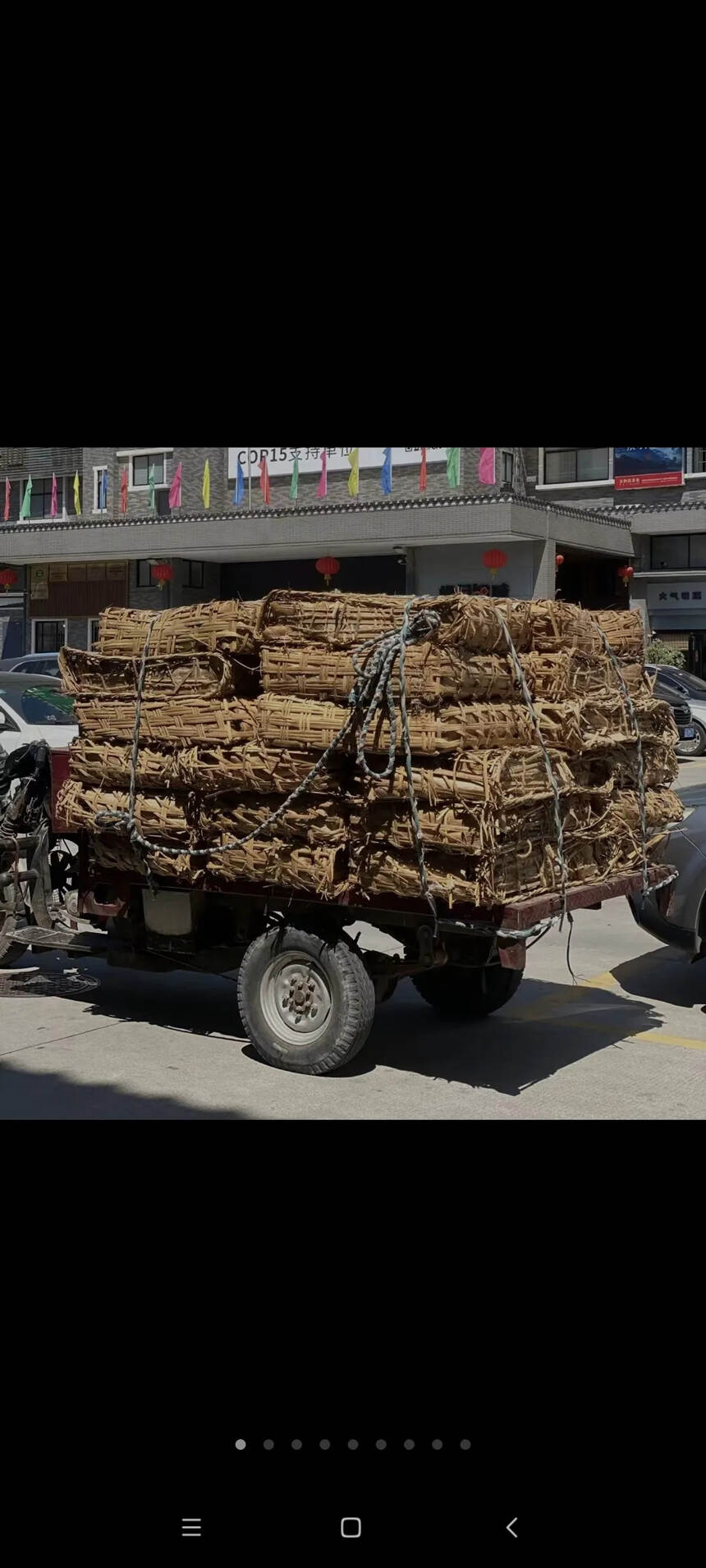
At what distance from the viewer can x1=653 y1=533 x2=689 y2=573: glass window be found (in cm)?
3647

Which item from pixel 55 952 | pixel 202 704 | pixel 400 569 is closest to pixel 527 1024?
pixel 202 704

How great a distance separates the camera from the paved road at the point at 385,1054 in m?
6.36

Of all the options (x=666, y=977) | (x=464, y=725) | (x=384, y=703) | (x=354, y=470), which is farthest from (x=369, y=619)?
(x=354, y=470)

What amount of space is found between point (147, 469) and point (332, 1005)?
117ft

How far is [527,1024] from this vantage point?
25.9 feet

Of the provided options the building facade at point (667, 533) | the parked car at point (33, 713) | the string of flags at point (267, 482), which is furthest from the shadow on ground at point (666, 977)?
the building facade at point (667, 533)

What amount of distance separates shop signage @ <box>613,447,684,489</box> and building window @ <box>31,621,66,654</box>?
1586 centimetres

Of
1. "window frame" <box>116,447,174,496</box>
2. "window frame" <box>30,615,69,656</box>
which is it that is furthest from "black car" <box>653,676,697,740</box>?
"window frame" <box>30,615,69,656</box>

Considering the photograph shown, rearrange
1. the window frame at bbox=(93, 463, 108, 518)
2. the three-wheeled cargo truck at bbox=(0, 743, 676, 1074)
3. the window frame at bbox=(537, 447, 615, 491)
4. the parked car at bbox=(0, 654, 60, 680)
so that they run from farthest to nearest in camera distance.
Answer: the window frame at bbox=(93, 463, 108, 518) < the window frame at bbox=(537, 447, 615, 491) < the parked car at bbox=(0, 654, 60, 680) < the three-wheeled cargo truck at bbox=(0, 743, 676, 1074)

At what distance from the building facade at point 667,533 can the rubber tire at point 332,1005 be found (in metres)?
30.0

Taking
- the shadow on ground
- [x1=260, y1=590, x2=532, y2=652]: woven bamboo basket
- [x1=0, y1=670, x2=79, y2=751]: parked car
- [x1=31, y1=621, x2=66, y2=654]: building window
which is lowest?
the shadow on ground

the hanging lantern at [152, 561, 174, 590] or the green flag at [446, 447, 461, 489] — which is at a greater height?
the green flag at [446, 447, 461, 489]

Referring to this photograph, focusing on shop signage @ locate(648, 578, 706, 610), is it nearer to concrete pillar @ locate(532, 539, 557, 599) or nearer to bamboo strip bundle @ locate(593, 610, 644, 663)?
concrete pillar @ locate(532, 539, 557, 599)

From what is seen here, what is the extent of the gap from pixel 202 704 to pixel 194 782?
0.39 meters
